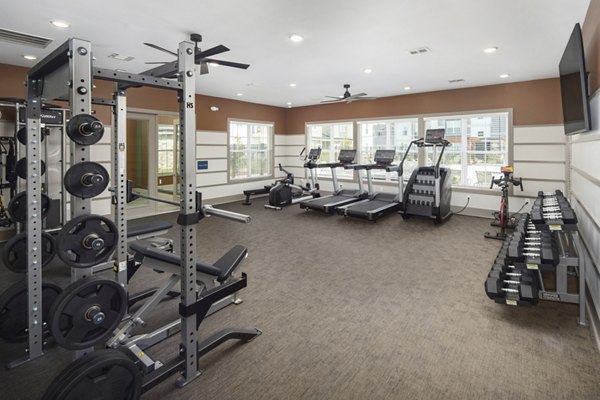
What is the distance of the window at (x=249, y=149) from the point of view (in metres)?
9.28

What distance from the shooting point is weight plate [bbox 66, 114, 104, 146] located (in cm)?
153

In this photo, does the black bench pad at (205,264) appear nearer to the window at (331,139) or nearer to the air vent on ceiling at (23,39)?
the air vent on ceiling at (23,39)

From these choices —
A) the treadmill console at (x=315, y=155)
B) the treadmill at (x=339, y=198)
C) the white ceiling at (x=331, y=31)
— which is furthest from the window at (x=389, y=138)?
the white ceiling at (x=331, y=31)

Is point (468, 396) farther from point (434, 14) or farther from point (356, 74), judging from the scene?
point (356, 74)

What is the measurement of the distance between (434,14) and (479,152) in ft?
15.2

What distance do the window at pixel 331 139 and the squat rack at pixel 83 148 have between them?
308 inches

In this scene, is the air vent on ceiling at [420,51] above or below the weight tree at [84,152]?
above

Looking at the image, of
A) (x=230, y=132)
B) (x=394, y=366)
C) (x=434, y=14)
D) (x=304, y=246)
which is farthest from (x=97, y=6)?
(x=230, y=132)

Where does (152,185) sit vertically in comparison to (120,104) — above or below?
below

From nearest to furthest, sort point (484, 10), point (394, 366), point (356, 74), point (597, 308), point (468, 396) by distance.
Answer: point (468, 396) → point (394, 366) → point (597, 308) → point (484, 10) → point (356, 74)

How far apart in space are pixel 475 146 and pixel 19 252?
7822 millimetres

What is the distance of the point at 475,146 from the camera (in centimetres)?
731

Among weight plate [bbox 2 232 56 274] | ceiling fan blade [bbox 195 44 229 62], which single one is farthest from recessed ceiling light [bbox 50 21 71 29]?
weight plate [bbox 2 232 56 274]

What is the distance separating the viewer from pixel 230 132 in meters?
9.07
